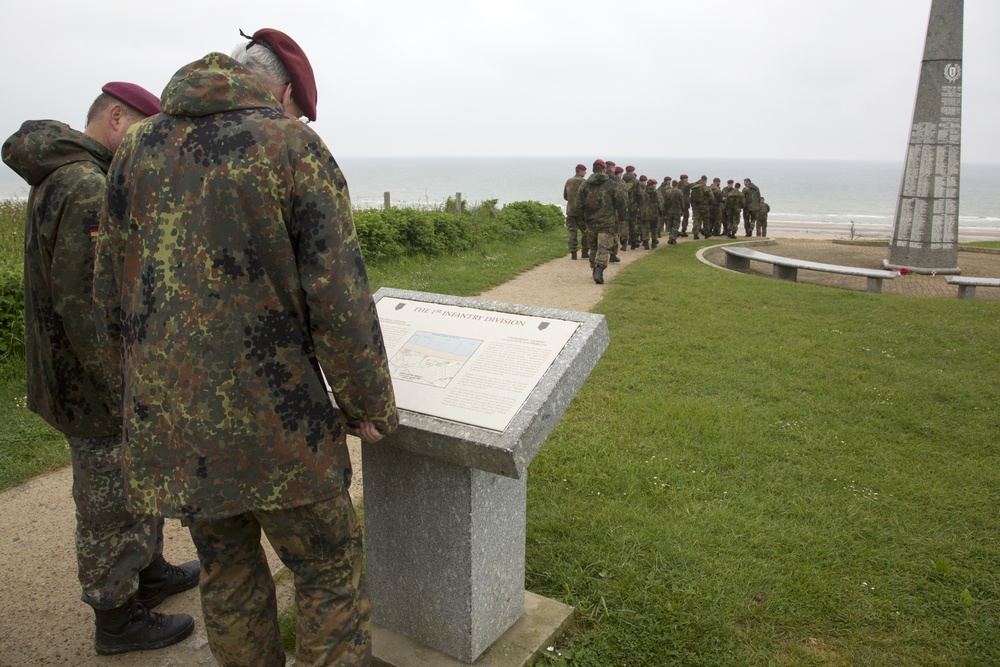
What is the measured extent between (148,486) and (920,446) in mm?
4650

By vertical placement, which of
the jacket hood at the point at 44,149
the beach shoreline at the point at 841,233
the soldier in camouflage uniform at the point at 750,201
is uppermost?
the soldier in camouflage uniform at the point at 750,201

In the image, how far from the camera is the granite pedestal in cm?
232

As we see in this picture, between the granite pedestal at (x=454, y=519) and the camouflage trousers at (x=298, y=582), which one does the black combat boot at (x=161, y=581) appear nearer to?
the granite pedestal at (x=454, y=519)

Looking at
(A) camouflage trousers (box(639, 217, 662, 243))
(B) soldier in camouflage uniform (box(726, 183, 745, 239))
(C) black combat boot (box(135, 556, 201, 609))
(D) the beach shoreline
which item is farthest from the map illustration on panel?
(D) the beach shoreline

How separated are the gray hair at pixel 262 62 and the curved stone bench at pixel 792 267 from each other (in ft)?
35.1

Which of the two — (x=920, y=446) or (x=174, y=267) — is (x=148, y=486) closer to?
(x=174, y=267)

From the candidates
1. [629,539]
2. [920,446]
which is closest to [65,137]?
[629,539]

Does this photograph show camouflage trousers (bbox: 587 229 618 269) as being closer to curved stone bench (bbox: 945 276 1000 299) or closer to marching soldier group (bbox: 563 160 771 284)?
marching soldier group (bbox: 563 160 771 284)

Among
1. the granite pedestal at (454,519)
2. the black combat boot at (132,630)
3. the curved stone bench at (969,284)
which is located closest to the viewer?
the granite pedestal at (454,519)

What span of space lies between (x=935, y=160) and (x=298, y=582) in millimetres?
13821

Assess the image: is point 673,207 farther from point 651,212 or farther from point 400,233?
point 400,233

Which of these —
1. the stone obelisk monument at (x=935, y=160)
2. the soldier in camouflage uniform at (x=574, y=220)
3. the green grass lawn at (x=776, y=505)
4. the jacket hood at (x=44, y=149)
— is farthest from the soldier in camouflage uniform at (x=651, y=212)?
the jacket hood at (x=44, y=149)

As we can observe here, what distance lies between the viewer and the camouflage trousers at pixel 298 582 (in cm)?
205

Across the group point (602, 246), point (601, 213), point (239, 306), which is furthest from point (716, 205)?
point (239, 306)
